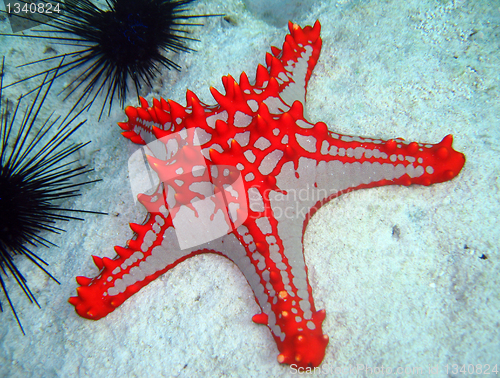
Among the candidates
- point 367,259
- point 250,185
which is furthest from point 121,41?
point 367,259

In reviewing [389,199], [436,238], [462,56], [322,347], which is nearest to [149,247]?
[322,347]

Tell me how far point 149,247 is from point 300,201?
55.4 inches

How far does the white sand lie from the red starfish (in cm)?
27

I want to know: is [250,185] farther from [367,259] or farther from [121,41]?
[121,41]

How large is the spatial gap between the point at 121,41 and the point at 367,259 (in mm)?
3834

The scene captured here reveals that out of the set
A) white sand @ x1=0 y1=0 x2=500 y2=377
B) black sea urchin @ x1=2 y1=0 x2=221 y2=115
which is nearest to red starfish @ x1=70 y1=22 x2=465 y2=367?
white sand @ x1=0 y1=0 x2=500 y2=377

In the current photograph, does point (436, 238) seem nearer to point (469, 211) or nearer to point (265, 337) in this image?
point (469, 211)

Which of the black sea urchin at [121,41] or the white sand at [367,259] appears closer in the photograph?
the white sand at [367,259]

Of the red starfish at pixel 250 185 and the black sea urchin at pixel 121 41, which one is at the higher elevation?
the black sea urchin at pixel 121 41

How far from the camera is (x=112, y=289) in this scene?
2.51m

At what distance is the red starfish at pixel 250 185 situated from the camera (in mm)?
2346

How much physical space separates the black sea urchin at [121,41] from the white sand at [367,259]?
991 mm

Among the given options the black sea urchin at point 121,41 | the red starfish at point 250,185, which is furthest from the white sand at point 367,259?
the black sea urchin at point 121,41

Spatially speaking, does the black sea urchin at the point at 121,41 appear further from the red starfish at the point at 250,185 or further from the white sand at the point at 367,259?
the red starfish at the point at 250,185
